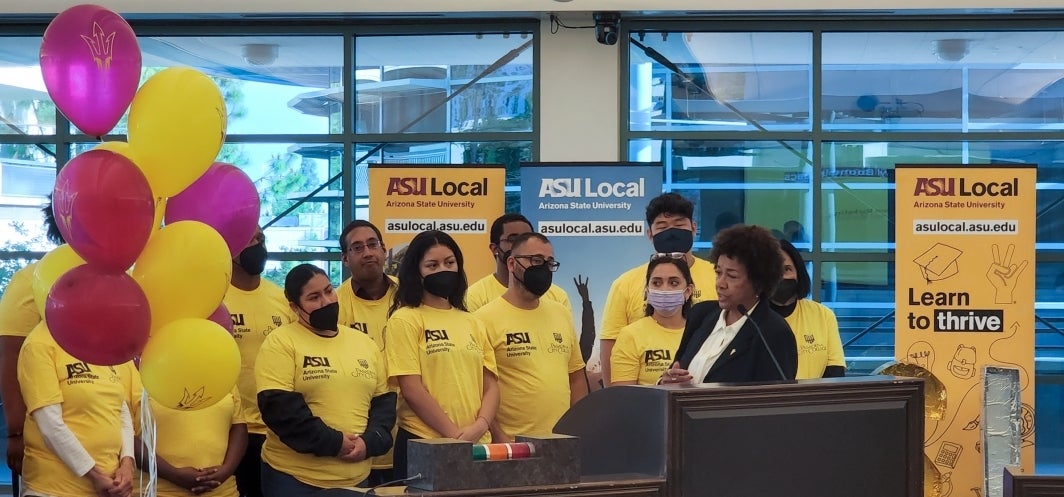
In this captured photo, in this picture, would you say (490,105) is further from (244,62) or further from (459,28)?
(244,62)

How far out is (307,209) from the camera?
25.6 ft

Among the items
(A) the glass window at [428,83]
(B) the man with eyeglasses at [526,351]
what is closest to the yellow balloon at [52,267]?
(B) the man with eyeglasses at [526,351]

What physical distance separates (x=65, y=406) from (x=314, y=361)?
0.86m

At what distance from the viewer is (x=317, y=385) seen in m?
4.28

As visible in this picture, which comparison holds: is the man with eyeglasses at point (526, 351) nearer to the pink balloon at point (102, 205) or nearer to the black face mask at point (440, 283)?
the black face mask at point (440, 283)

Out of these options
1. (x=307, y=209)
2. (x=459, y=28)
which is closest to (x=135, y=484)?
(x=307, y=209)

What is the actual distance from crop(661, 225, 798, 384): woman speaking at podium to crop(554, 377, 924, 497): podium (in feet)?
1.94

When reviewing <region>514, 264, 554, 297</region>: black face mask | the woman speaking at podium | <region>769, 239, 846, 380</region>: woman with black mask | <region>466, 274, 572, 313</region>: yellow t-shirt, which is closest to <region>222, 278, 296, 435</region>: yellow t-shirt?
<region>466, 274, 572, 313</region>: yellow t-shirt

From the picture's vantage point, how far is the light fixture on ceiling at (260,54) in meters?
7.82

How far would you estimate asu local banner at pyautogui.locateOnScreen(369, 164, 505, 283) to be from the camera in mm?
6574

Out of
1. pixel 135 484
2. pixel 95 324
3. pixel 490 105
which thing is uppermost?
pixel 490 105

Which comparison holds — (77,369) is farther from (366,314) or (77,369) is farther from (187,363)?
(366,314)

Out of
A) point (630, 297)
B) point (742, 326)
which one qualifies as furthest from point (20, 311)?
point (742, 326)

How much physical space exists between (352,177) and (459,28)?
1.19m
